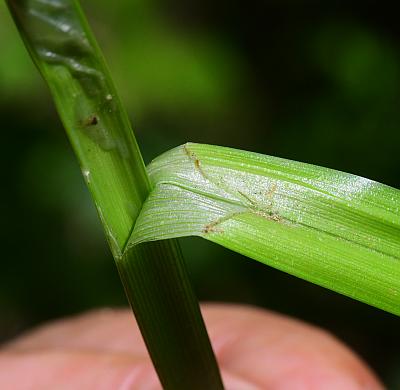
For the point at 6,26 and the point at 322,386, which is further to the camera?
the point at 6,26

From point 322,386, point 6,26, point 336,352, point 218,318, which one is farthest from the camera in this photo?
point 6,26

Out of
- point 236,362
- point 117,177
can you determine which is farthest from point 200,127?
point 117,177

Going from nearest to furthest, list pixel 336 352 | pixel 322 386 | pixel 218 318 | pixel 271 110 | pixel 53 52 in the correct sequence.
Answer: pixel 53 52
pixel 322 386
pixel 336 352
pixel 218 318
pixel 271 110

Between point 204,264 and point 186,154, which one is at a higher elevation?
point 186,154

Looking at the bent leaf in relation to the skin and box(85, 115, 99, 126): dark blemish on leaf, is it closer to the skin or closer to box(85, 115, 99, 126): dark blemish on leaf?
box(85, 115, 99, 126): dark blemish on leaf

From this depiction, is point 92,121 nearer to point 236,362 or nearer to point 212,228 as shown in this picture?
point 212,228

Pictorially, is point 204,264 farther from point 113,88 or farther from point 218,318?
point 113,88

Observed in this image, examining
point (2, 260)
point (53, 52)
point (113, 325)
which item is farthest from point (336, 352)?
point (2, 260)

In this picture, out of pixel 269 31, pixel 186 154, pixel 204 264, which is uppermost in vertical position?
pixel 186 154
